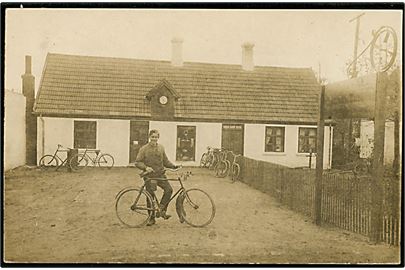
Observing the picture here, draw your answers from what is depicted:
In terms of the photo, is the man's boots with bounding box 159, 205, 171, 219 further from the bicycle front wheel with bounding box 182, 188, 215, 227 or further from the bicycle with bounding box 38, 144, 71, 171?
the bicycle with bounding box 38, 144, 71, 171

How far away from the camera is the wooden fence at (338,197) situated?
6.79 m

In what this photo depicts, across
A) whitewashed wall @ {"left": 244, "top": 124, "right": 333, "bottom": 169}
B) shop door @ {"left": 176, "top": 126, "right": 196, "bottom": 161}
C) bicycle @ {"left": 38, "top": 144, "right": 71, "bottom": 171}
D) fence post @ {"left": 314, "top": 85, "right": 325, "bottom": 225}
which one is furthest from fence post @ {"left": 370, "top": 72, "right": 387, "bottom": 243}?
bicycle @ {"left": 38, "top": 144, "right": 71, "bottom": 171}

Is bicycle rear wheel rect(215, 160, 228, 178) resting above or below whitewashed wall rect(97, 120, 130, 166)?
below

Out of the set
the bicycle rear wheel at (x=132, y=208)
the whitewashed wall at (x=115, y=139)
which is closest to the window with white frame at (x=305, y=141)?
the whitewashed wall at (x=115, y=139)

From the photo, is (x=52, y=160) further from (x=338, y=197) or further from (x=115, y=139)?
(x=338, y=197)

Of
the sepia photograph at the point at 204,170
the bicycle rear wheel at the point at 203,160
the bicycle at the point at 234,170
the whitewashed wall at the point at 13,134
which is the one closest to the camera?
the sepia photograph at the point at 204,170

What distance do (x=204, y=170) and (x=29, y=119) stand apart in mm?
4959

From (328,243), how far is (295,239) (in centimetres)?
58

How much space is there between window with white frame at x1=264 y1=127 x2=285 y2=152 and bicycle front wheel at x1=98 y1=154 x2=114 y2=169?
5.49m

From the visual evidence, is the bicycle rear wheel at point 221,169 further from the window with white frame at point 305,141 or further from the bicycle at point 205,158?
the window with white frame at point 305,141

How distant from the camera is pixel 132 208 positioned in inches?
279

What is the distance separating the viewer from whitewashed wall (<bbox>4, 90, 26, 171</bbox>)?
735 centimetres

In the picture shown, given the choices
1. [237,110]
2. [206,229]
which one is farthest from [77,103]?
[206,229]

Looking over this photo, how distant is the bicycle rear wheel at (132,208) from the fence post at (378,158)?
401 cm
